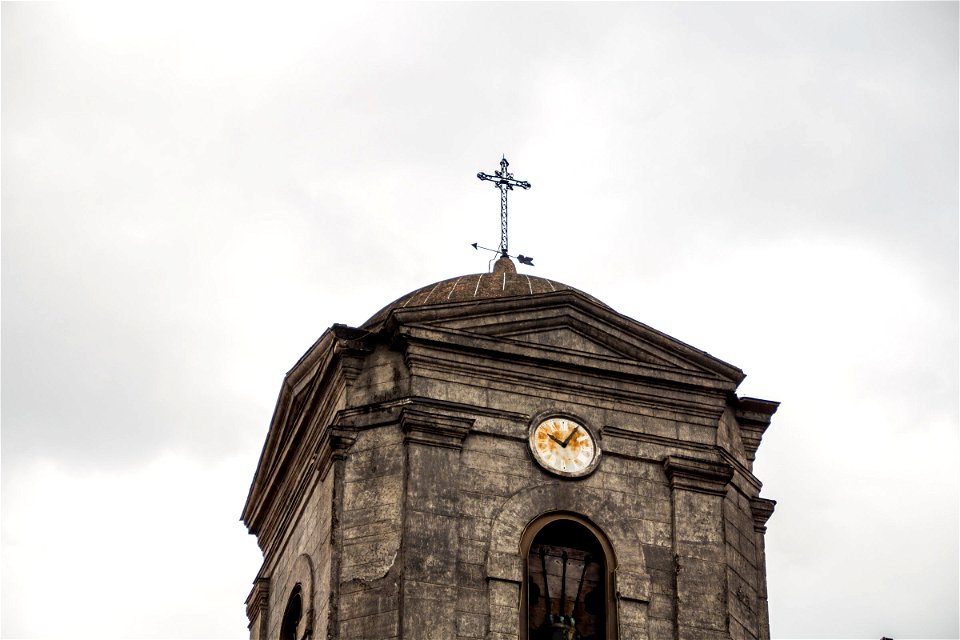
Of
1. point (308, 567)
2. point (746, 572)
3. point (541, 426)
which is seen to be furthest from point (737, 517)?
point (308, 567)

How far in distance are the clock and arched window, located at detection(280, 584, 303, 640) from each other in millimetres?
4467

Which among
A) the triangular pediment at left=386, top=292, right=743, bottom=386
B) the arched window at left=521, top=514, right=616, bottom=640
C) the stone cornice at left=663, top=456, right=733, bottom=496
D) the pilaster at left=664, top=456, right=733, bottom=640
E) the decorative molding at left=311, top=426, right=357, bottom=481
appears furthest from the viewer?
the triangular pediment at left=386, top=292, right=743, bottom=386

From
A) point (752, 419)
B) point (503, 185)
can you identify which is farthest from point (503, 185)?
point (752, 419)

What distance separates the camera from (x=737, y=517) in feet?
128

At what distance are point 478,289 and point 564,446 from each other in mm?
3769

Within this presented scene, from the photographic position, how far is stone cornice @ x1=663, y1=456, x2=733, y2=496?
126 feet

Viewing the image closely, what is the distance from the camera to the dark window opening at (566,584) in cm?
3712

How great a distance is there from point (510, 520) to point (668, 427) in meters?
3.29

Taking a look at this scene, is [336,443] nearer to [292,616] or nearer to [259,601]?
[292,616]

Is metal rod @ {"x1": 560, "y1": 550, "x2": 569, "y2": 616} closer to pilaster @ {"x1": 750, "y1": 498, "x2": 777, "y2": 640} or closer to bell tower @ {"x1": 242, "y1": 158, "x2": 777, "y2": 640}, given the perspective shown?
bell tower @ {"x1": 242, "y1": 158, "x2": 777, "y2": 640}

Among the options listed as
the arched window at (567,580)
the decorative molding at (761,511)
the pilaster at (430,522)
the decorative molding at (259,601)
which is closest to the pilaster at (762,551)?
the decorative molding at (761,511)

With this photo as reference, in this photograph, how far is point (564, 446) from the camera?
38.2 meters

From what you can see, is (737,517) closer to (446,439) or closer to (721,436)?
(721,436)

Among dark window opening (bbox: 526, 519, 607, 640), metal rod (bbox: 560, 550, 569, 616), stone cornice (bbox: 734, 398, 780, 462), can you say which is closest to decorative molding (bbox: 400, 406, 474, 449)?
dark window opening (bbox: 526, 519, 607, 640)
